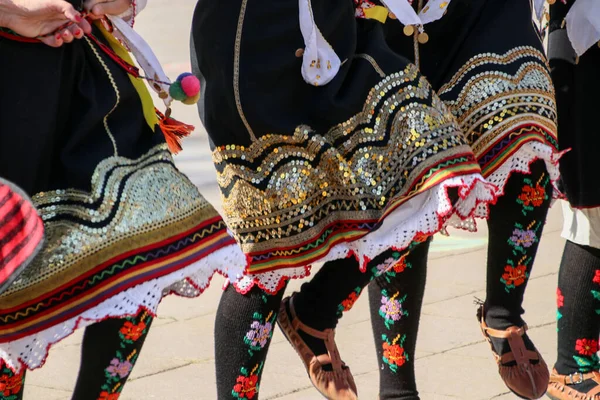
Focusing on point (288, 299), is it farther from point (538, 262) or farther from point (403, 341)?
point (538, 262)

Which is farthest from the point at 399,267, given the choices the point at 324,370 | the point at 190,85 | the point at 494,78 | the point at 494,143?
the point at 190,85

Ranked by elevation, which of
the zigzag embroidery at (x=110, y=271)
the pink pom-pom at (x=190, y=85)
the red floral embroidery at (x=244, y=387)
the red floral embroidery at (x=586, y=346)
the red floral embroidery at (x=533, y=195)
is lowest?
the red floral embroidery at (x=586, y=346)

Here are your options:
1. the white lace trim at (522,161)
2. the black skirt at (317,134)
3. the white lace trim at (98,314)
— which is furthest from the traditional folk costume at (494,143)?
the white lace trim at (98,314)

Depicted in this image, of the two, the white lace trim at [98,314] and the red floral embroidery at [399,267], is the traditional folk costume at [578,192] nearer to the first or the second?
the red floral embroidery at [399,267]

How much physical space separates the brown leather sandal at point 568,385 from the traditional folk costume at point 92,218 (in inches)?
59.9

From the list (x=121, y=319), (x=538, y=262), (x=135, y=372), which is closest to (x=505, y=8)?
(x=121, y=319)

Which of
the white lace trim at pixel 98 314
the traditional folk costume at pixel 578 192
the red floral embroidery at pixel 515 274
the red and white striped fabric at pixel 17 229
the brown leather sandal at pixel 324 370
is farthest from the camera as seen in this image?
the traditional folk costume at pixel 578 192

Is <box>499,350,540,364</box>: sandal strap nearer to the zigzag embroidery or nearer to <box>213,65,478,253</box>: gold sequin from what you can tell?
<box>213,65,478,253</box>: gold sequin

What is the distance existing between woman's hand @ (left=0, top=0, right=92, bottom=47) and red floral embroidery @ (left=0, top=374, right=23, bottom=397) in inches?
26.9

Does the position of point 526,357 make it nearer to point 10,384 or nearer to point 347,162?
point 347,162

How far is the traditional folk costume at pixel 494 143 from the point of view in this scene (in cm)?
281

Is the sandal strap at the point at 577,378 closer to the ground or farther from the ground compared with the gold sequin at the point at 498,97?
closer to the ground

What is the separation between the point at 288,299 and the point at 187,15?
33.2ft

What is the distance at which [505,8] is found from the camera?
2.94 m
